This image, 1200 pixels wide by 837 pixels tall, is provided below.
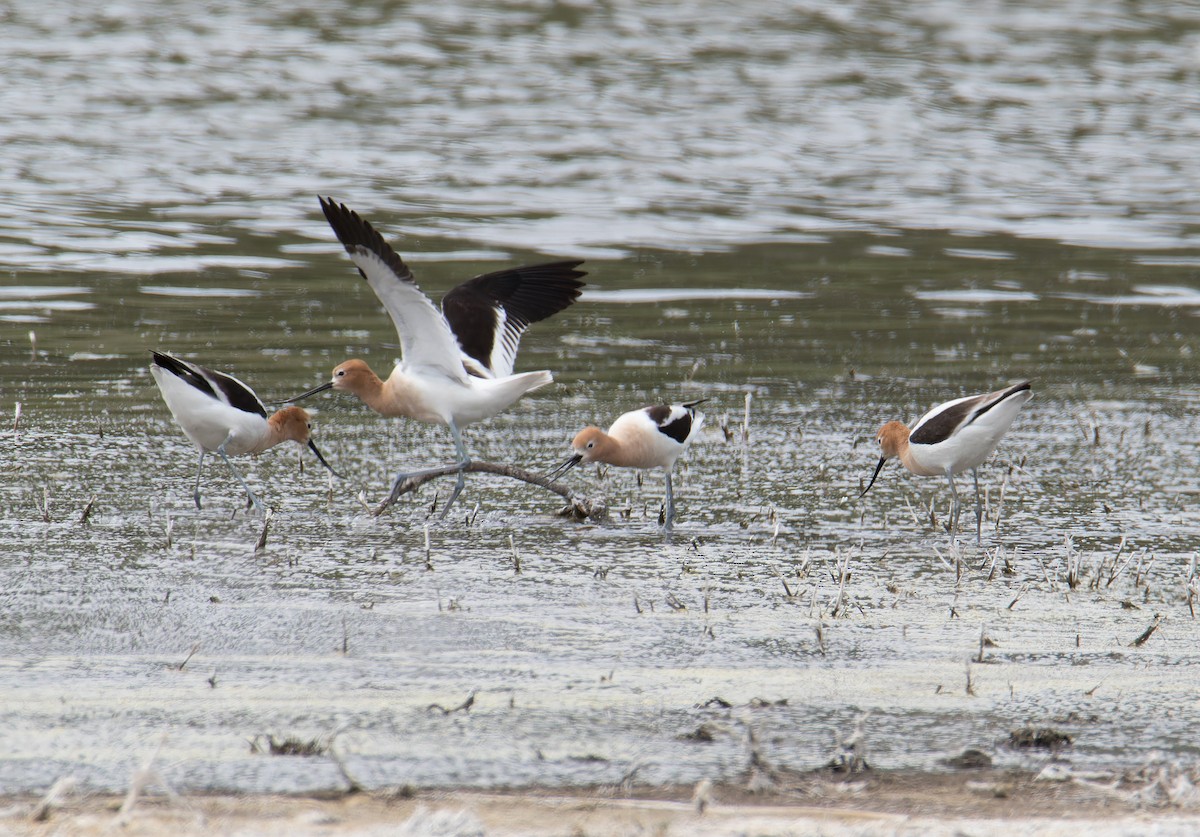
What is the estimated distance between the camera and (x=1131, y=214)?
58.8ft

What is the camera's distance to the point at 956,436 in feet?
23.5

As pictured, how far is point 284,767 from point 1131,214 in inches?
621

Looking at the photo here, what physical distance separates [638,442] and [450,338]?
4.01ft

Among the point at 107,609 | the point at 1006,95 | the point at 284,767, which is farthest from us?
the point at 1006,95

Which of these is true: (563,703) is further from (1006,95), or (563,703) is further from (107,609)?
(1006,95)

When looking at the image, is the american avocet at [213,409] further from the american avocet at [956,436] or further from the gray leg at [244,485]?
the american avocet at [956,436]

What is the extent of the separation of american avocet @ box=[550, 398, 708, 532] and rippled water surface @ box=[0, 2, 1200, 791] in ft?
0.74

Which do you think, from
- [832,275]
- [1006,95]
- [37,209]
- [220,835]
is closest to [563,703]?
[220,835]

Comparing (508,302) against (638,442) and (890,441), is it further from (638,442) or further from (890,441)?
(890,441)

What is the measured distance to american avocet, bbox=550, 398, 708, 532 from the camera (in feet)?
24.2

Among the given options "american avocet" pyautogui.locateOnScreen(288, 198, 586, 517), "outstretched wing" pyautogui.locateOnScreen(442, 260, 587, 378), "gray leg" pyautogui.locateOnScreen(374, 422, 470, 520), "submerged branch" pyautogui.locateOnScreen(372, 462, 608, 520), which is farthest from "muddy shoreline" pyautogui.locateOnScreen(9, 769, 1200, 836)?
"outstretched wing" pyautogui.locateOnScreen(442, 260, 587, 378)

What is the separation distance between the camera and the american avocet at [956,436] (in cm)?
715

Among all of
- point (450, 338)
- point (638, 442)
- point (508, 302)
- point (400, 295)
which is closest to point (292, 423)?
point (400, 295)

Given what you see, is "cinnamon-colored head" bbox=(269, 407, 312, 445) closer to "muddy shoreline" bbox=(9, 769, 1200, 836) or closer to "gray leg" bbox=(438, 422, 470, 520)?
"gray leg" bbox=(438, 422, 470, 520)
